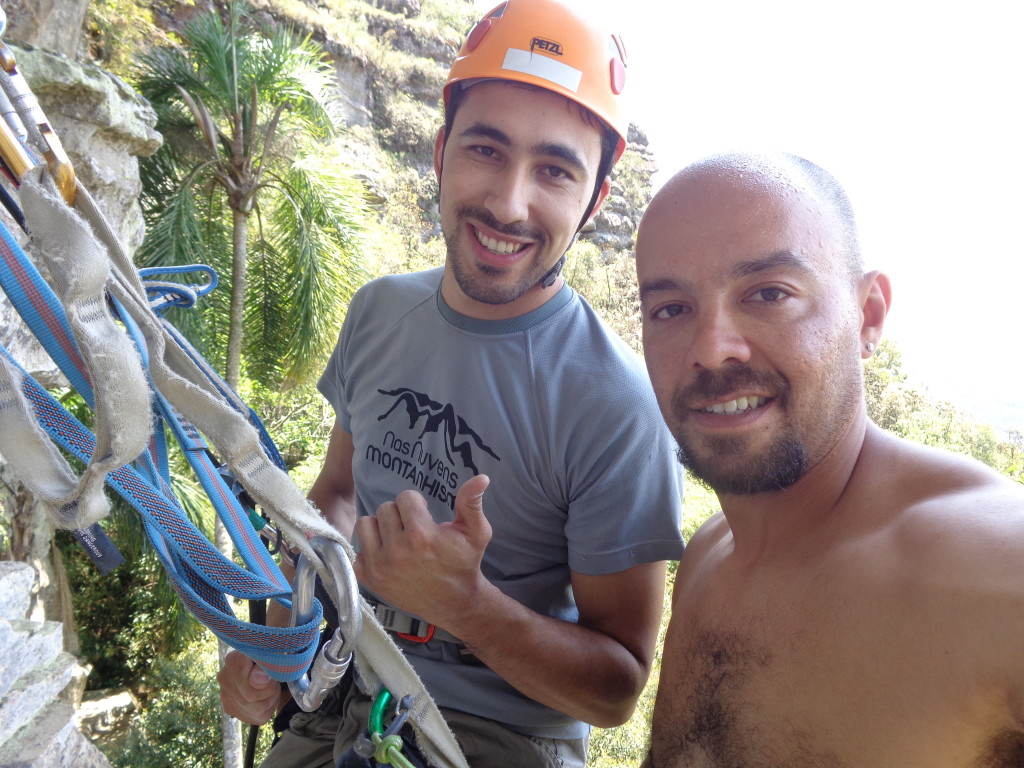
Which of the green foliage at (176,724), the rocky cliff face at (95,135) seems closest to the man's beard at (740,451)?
the rocky cliff face at (95,135)

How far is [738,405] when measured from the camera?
4.57 feet

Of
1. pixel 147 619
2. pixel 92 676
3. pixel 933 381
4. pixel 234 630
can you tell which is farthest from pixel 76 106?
pixel 933 381

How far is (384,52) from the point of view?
1212 inches

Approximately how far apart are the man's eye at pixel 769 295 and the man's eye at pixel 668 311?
0.16 metres

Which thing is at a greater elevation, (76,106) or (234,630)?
(234,630)

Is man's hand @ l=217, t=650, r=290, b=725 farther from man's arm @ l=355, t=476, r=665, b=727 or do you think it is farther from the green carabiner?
the green carabiner

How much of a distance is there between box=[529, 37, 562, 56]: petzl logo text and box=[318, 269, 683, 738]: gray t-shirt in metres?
0.70

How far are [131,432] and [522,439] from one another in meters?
1.23

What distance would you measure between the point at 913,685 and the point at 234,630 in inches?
39.1

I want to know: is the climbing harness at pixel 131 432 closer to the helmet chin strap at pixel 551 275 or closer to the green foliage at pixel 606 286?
the helmet chin strap at pixel 551 275

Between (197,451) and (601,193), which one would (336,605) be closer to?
(197,451)

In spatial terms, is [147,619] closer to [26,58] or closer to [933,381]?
[26,58]

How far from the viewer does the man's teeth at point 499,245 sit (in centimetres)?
197

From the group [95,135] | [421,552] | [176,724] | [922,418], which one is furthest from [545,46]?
[922,418]
